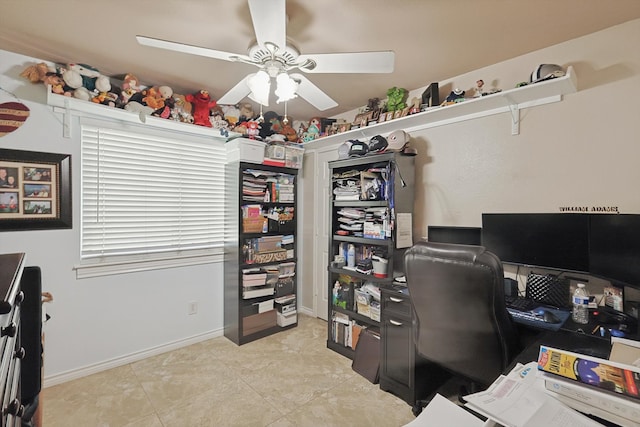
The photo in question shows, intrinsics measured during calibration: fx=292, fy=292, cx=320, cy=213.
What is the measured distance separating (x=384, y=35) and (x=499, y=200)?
4.69 feet

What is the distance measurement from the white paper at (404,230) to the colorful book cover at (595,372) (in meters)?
1.51

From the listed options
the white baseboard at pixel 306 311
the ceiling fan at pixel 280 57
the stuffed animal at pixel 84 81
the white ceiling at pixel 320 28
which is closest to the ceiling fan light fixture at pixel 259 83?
the ceiling fan at pixel 280 57

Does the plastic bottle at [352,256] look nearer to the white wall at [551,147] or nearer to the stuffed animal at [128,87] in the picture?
the white wall at [551,147]

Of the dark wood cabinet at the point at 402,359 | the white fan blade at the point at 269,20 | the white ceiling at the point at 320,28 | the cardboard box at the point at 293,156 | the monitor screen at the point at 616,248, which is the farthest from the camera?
the cardboard box at the point at 293,156

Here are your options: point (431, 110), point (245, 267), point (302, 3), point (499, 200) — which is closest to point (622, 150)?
point (499, 200)

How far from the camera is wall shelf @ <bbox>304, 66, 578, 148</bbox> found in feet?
5.95

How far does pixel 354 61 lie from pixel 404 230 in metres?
1.39

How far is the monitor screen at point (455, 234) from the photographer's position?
2.23m

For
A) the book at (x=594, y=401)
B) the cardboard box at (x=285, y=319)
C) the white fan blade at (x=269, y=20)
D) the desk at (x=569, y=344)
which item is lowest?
the cardboard box at (x=285, y=319)

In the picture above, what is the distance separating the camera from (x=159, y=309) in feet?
8.83

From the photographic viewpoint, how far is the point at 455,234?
90.7 inches

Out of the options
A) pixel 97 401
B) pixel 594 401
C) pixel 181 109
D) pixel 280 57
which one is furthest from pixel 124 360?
pixel 594 401

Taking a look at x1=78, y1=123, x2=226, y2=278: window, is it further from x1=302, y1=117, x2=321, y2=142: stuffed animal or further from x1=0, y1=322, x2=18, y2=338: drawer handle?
x1=0, y1=322, x2=18, y2=338: drawer handle

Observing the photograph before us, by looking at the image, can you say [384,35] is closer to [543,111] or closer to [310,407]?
[543,111]
